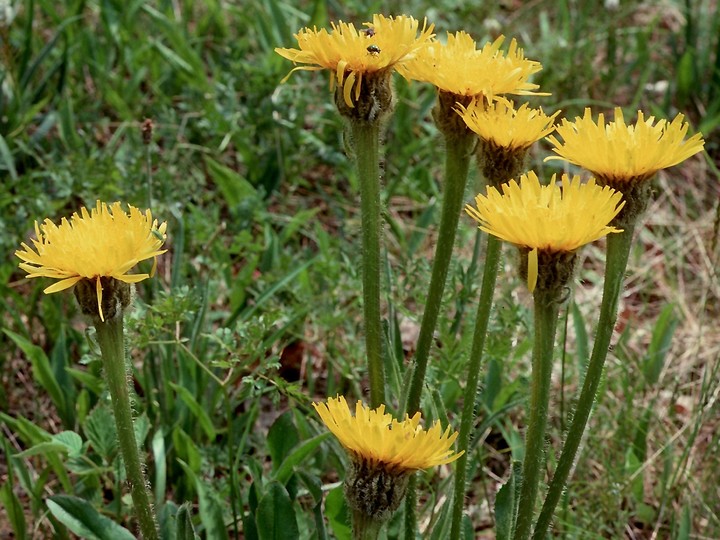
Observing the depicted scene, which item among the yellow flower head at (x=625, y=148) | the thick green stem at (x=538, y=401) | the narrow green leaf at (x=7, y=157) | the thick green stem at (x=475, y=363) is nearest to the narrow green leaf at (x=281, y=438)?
the thick green stem at (x=475, y=363)

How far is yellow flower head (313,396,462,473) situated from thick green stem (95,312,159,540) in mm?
384

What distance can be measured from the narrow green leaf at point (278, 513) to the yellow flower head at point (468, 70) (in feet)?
2.46

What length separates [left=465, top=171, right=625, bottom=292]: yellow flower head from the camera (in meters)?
1.37

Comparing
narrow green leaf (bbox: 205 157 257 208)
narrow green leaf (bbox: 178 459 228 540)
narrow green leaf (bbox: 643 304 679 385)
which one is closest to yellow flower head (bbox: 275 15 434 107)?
narrow green leaf (bbox: 178 459 228 540)

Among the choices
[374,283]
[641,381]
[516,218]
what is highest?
[516,218]

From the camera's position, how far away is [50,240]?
1.54 m

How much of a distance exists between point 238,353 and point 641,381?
1280 mm

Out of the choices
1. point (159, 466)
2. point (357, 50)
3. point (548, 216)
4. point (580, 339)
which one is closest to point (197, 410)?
point (159, 466)

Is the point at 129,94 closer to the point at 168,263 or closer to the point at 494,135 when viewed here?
the point at 168,263

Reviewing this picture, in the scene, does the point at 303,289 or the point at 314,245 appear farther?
the point at 314,245

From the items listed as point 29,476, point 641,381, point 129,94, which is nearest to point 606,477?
point 641,381

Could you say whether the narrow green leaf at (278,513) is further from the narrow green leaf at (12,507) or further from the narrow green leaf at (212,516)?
the narrow green leaf at (12,507)

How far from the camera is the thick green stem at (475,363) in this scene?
5.49ft

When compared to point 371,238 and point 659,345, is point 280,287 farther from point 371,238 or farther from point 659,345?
point 659,345
